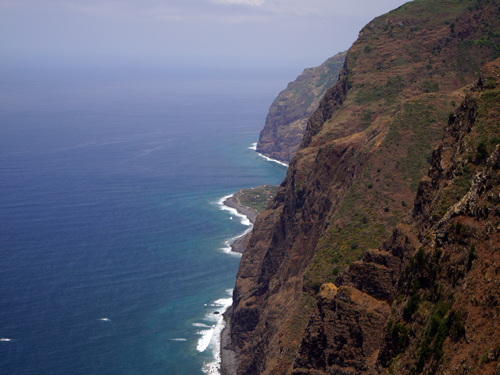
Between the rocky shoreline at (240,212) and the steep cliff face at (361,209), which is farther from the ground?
the steep cliff face at (361,209)

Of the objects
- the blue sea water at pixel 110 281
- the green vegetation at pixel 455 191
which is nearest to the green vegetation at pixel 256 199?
the blue sea water at pixel 110 281

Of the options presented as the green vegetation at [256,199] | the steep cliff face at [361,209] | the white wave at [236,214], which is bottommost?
the white wave at [236,214]

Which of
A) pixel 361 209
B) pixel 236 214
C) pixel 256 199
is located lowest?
pixel 236 214

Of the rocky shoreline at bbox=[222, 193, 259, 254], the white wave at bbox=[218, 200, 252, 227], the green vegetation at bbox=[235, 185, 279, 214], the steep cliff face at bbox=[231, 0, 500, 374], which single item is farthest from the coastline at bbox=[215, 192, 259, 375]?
the green vegetation at bbox=[235, 185, 279, 214]

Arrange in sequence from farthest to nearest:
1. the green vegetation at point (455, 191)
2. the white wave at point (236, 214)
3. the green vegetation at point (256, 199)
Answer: the green vegetation at point (256, 199) → the white wave at point (236, 214) → the green vegetation at point (455, 191)

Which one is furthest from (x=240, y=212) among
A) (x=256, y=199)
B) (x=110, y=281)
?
(x=110, y=281)

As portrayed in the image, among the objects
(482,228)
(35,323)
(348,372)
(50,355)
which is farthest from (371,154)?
(35,323)

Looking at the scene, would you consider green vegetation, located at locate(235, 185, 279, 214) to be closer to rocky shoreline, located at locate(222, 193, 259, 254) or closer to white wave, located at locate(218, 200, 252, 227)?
rocky shoreline, located at locate(222, 193, 259, 254)

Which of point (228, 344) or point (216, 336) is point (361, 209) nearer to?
point (228, 344)

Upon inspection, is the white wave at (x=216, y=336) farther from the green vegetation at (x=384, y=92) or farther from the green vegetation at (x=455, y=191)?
the green vegetation at (x=455, y=191)

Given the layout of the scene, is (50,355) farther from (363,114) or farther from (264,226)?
(363,114)
